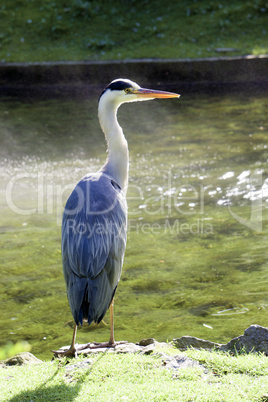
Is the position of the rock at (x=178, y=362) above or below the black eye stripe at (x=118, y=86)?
below

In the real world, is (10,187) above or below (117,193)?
below

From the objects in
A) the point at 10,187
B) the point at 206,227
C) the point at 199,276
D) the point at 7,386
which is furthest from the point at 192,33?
the point at 7,386

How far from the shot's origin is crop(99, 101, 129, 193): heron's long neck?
5039 millimetres

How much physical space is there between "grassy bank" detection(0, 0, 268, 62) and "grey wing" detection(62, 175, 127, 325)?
10416mm

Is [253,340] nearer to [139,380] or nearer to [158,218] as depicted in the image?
[139,380]

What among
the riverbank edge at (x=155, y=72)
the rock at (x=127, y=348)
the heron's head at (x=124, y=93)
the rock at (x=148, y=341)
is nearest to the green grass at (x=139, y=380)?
the rock at (x=127, y=348)

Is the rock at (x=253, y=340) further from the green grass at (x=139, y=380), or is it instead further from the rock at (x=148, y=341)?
the rock at (x=148, y=341)

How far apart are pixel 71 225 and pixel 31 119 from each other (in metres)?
8.11

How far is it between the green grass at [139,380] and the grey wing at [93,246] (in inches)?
15.1

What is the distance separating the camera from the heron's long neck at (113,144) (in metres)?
5.04

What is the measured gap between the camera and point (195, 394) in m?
3.02

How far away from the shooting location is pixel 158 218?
22.9 ft

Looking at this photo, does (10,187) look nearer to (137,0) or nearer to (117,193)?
(117,193)

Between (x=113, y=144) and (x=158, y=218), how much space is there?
2.10 meters
